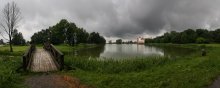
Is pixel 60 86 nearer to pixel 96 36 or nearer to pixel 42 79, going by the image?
pixel 42 79

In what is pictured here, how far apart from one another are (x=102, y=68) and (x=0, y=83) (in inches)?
334

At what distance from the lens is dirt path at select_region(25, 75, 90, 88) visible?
1280cm

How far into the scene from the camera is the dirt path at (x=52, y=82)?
12797 millimetres

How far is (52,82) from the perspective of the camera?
1358 centimetres

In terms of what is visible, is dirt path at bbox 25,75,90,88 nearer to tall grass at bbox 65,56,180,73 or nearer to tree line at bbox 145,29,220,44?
tall grass at bbox 65,56,180,73

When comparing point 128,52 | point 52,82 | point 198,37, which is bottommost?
point 128,52

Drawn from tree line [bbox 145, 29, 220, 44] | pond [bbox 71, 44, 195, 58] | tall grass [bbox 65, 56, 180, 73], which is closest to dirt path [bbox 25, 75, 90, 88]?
tall grass [bbox 65, 56, 180, 73]

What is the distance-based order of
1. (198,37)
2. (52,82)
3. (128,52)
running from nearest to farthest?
(52,82) → (128,52) → (198,37)

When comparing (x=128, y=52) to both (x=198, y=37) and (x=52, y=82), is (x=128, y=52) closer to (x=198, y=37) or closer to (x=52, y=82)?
(x=52, y=82)

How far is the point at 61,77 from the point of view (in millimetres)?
15055

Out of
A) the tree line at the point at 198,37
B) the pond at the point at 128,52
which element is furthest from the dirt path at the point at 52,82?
the tree line at the point at 198,37

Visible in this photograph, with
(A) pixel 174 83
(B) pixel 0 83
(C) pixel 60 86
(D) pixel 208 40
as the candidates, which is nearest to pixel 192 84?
(A) pixel 174 83

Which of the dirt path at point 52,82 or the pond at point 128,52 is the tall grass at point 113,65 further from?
the pond at point 128,52

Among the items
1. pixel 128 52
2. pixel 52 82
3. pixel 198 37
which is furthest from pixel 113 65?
pixel 198 37
